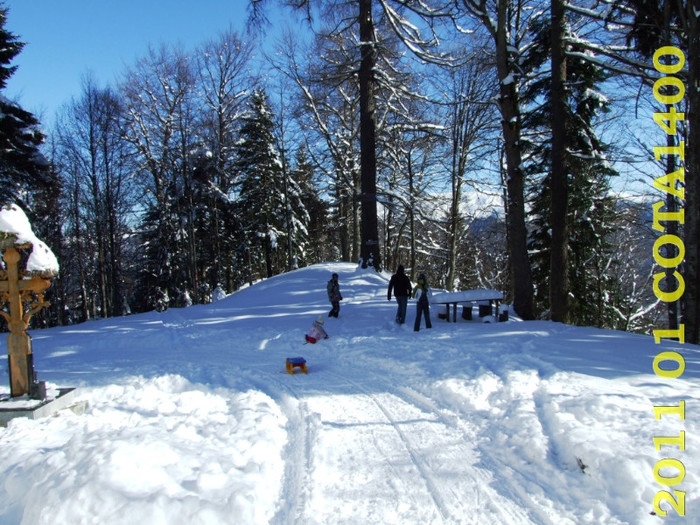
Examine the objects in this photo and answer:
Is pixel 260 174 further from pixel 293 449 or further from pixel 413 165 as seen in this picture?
pixel 293 449

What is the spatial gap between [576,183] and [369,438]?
636 inches

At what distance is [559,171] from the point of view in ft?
37.4

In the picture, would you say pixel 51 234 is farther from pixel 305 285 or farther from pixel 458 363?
pixel 458 363

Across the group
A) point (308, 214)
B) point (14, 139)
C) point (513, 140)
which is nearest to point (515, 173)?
point (513, 140)

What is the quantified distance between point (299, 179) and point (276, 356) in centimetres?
2913

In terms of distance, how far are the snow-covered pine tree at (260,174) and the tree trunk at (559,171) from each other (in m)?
21.0

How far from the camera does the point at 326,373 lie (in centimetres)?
782

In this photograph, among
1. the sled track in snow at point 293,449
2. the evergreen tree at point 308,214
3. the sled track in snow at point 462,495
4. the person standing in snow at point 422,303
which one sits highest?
the evergreen tree at point 308,214

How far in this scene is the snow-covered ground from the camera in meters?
3.33

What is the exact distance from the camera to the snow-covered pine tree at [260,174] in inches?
1143

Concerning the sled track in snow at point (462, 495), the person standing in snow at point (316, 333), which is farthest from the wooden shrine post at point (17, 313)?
the person standing in snow at point (316, 333)

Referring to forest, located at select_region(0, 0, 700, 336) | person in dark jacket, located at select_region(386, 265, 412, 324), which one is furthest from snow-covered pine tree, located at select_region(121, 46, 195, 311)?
person in dark jacket, located at select_region(386, 265, 412, 324)

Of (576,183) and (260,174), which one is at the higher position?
(260,174)

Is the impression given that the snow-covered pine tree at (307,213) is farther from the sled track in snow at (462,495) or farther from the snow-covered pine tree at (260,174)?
the sled track in snow at (462,495)
